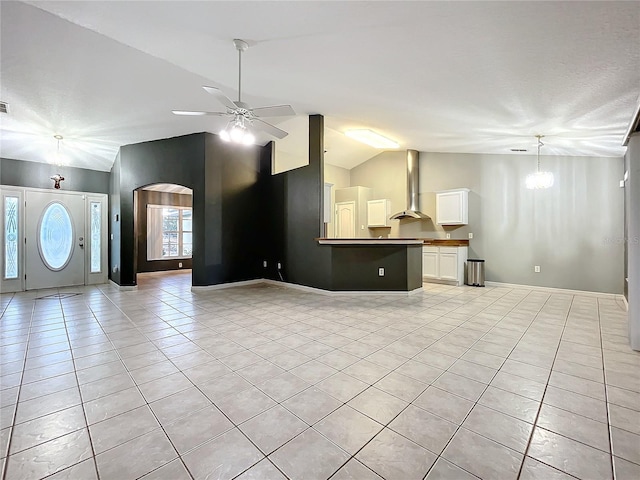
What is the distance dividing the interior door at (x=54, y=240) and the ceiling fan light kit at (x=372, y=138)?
6.10m

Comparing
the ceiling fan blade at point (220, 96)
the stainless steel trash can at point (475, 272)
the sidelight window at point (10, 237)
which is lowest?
the stainless steel trash can at point (475, 272)

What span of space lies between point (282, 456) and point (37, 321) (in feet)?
13.5

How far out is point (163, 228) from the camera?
8.62m

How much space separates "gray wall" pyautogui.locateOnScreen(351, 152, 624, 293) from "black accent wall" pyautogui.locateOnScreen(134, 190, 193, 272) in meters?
6.75

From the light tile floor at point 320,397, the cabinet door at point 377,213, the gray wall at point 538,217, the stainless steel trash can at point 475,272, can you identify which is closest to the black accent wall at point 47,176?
the light tile floor at point 320,397

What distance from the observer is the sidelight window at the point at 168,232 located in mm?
8383

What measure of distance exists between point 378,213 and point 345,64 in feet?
16.2

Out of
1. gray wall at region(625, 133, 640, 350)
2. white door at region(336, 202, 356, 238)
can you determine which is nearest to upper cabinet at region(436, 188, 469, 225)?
white door at region(336, 202, 356, 238)

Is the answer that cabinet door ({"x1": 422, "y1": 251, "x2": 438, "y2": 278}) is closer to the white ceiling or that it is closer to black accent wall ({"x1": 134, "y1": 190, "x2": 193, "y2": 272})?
the white ceiling

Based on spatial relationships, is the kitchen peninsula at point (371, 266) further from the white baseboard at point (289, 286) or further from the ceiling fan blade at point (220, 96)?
the ceiling fan blade at point (220, 96)

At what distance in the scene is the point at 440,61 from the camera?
266 cm

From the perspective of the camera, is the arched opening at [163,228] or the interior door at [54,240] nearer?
the interior door at [54,240]

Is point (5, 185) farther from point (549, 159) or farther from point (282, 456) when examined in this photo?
point (549, 159)

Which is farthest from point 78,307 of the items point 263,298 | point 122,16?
point 122,16
